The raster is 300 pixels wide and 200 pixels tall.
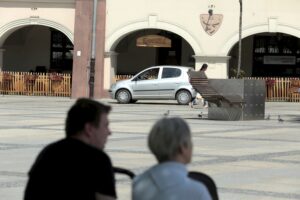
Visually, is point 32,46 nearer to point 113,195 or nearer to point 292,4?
point 292,4

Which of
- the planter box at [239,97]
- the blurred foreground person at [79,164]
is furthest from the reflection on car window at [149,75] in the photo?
the blurred foreground person at [79,164]

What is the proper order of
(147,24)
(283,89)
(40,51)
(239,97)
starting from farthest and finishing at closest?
(40,51) → (147,24) → (283,89) → (239,97)

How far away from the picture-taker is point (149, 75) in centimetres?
3128

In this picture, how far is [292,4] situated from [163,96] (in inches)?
300

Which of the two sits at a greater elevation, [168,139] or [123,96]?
[168,139]

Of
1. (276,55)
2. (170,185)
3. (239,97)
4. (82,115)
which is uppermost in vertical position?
(276,55)

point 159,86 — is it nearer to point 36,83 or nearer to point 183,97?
point 183,97

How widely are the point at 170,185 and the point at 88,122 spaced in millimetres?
713

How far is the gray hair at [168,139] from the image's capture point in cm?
341

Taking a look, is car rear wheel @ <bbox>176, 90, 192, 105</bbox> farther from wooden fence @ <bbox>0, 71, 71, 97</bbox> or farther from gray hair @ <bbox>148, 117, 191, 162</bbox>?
gray hair @ <bbox>148, 117, 191, 162</bbox>

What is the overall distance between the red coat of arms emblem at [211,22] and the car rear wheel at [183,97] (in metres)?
4.63

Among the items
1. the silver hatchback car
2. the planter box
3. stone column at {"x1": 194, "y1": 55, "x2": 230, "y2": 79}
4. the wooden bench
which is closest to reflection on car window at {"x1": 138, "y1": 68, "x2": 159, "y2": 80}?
the silver hatchback car

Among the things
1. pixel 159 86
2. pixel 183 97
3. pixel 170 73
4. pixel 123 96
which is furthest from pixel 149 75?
pixel 183 97

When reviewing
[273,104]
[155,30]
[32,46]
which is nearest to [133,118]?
[273,104]
